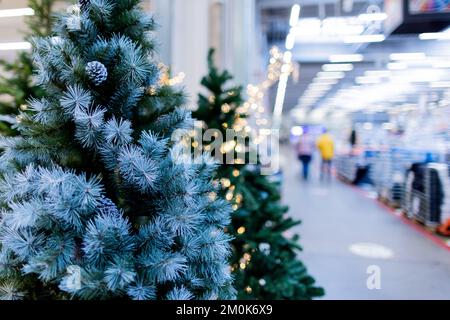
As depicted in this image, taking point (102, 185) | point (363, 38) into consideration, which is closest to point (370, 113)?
point (363, 38)

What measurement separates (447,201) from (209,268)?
531cm

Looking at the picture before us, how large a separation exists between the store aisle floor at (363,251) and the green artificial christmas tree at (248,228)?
0.37 meters

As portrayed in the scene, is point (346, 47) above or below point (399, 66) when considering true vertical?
above

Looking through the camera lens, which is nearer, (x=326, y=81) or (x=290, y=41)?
(x=290, y=41)

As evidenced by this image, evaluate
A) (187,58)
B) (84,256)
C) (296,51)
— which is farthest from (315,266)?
(296,51)

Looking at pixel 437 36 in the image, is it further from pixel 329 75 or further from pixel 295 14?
pixel 329 75

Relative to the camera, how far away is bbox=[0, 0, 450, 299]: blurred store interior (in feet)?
7.02

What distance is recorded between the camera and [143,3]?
1.21 meters

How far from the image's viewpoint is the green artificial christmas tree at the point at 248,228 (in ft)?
6.90

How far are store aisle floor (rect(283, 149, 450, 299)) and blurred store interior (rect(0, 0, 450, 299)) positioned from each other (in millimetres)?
16

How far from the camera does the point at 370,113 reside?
283 inches

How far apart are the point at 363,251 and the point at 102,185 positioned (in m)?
4.02

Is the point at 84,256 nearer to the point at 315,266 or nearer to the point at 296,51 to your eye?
the point at 315,266

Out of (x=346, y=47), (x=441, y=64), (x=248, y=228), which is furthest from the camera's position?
(x=346, y=47)
